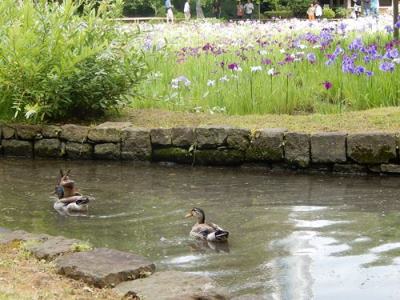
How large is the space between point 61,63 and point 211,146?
2284 mm

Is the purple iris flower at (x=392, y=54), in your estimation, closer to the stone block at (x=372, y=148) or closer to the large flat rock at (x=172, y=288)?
the stone block at (x=372, y=148)

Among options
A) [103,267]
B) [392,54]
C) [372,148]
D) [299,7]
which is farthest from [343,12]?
[103,267]

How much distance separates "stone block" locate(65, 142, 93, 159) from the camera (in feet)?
30.6

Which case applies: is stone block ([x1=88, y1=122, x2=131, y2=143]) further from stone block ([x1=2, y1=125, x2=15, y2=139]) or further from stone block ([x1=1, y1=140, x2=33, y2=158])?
stone block ([x1=2, y1=125, x2=15, y2=139])

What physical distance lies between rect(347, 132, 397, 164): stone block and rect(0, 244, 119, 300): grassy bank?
4.23m

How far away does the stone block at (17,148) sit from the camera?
968cm

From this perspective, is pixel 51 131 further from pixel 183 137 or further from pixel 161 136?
pixel 183 137

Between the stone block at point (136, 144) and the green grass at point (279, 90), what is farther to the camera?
the green grass at point (279, 90)

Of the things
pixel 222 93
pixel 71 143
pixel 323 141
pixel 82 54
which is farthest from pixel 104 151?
pixel 323 141

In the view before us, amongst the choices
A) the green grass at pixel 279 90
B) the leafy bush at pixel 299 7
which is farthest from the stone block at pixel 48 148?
the leafy bush at pixel 299 7

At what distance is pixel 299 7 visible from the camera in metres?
41.7

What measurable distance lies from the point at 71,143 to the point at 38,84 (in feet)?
3.08

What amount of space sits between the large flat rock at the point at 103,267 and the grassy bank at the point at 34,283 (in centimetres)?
6

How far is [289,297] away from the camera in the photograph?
427 centimetres
